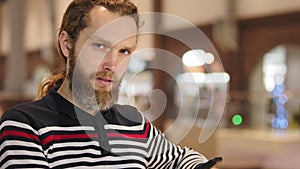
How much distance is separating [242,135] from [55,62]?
70.5 inches

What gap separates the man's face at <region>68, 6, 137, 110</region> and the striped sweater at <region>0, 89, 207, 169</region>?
1.6 inches

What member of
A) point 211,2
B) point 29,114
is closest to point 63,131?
point 29,114

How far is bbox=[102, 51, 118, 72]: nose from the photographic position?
48cm

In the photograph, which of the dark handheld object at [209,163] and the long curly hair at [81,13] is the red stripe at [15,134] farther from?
the dark handheld object at [209,163]

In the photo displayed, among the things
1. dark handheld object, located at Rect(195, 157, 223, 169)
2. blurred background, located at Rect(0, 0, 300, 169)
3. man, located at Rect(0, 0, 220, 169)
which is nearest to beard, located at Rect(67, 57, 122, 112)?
man, located at Rect(0, 0, 220, 169)

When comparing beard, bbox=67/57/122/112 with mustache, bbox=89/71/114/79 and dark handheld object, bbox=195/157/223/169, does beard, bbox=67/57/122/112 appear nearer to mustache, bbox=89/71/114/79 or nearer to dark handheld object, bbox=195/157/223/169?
mustache, bbox=89/71/114/79

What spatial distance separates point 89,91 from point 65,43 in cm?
6

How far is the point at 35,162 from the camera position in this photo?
0.47 m

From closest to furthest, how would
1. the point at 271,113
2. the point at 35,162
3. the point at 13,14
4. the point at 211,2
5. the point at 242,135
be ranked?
the point at 35,162
the point at 13,14
the point at 211,2
the point at 242,135
the point at 271,113

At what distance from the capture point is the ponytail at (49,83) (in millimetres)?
549

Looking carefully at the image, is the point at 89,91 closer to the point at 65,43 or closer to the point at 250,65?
the point at 65,43

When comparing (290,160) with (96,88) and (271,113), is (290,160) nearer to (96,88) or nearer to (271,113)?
(271,113)

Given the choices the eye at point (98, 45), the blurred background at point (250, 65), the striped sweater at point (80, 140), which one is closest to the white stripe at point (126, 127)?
the striped sweater at point (80, 140)

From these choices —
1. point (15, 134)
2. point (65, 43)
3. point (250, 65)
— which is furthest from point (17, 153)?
point (250, 65)
